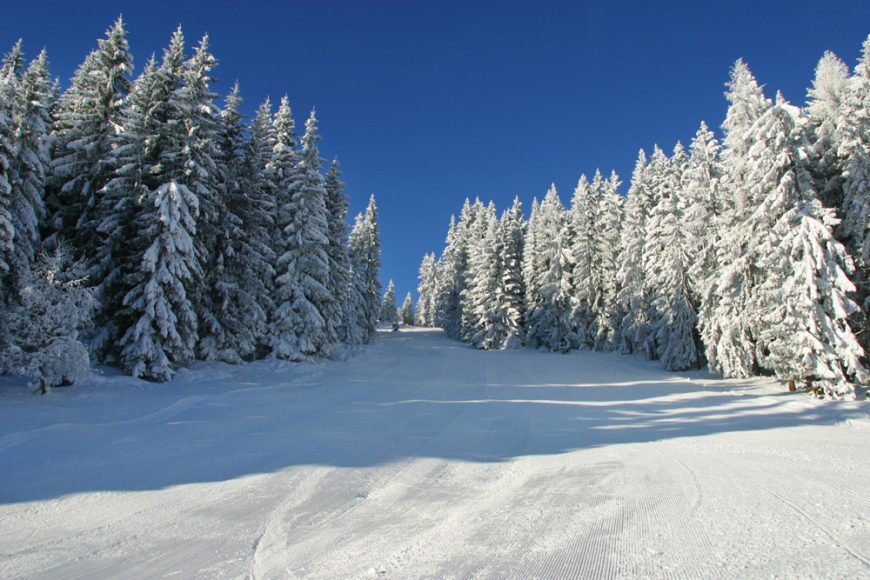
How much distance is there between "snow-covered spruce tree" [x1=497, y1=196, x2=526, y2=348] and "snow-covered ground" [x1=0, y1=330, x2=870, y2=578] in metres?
30.7

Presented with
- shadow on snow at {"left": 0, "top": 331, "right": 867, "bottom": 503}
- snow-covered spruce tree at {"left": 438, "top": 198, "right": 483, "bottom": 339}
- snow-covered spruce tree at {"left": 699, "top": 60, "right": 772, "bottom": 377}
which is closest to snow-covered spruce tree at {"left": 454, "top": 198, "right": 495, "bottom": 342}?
snow-covered spruce tree at {"left": 438, "top": 198, "right": 483, "bottom": 339}

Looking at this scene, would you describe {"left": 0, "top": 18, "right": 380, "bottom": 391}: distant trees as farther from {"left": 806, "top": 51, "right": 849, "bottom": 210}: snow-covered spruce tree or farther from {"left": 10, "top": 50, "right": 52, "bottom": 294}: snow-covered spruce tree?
{"left": 806, "top": 51, "right": 849, "bottom": 210}: snow-covered spruce tree

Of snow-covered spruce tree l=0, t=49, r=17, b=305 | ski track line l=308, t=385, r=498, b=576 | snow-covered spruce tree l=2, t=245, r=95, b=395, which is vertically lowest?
ski track line l=308, t=385, r=498, b=576

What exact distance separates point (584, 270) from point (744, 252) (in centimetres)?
2009

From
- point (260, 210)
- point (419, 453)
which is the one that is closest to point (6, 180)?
point (260, 210)

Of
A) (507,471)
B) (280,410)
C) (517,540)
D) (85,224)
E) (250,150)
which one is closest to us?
(517,540)

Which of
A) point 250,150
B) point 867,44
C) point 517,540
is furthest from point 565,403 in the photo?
point 250,150

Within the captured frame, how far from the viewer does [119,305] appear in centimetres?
1823

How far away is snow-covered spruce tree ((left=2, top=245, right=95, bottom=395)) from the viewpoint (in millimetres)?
12430

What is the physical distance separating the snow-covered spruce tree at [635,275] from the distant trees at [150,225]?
831 inches

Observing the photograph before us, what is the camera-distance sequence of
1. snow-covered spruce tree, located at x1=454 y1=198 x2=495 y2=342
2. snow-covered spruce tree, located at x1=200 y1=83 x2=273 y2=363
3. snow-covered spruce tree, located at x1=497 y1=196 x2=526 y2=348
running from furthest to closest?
snow-covered spruce tree, located at x1=454 y1=198 x2=495 y2=342, snow-covered spruce tree, located at x1=497 y1=196 x2=526 y2=348, snow-covered spruce tree, located at x1=200 y1=83 x2=273 y2=363

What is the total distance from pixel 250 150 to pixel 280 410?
17.5 metres

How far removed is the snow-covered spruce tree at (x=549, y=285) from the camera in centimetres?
4084

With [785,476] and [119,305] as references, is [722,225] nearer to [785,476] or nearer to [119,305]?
[785,476]
